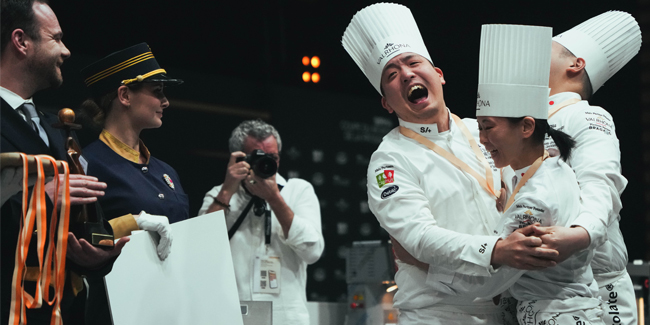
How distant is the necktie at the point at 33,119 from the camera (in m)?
1.82

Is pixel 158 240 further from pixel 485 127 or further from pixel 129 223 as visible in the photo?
pixel 485 127

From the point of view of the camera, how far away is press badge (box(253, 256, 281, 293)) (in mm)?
3109

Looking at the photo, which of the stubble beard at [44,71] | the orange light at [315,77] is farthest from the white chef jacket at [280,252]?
the orange light at [315,77]

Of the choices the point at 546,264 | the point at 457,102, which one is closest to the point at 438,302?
the point at 546,264

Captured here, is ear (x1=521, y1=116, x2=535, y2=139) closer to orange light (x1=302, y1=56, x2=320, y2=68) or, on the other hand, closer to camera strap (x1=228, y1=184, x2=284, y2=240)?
camera strap (x1=228, y1=184, x2=284, y2=240)

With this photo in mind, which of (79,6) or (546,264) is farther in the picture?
(79,6)

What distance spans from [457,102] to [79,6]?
2474 mm

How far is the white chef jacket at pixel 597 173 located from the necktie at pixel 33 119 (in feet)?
4.40

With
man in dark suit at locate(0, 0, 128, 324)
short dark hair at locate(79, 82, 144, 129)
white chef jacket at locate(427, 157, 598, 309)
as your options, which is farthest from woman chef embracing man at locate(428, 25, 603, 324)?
short dark hair at locate(79, 82, 144, 129)

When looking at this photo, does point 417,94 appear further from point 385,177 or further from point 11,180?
point 11,180

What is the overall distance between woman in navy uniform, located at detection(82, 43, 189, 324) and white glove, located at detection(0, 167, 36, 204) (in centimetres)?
62

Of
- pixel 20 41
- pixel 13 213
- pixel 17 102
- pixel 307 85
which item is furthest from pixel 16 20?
pixel 307 85

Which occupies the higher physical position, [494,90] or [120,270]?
[494,90]

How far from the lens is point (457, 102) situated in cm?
496
